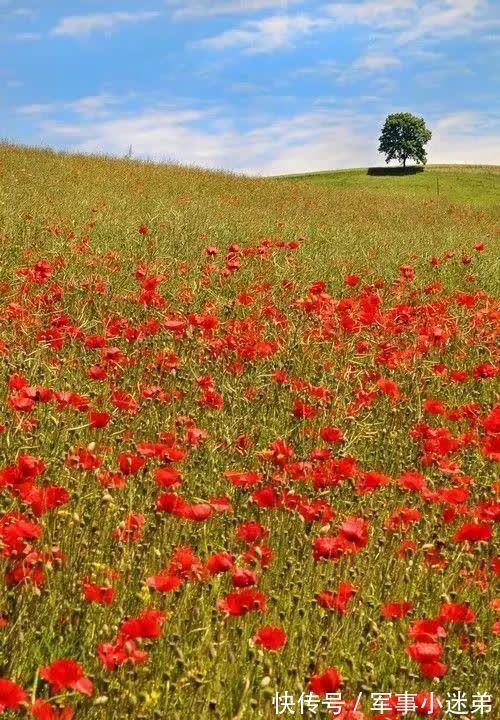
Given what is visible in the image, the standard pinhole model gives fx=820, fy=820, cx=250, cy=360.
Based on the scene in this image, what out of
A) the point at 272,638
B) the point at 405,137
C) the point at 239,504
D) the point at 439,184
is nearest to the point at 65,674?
the point at 272,638

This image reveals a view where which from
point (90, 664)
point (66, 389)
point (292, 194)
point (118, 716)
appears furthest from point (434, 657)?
point (292, 194)

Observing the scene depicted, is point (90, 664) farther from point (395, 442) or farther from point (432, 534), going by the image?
point (395, 442)

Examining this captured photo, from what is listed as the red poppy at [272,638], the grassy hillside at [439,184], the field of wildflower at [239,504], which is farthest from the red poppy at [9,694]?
the grassy hillside at [439,184]

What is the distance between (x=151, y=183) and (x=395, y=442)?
16.5 meters

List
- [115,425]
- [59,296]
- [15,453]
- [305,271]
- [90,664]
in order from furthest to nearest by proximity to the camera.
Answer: [305,271] < [59,296] < [115,425] < [15,453] < [90,664]

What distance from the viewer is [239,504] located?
351cm

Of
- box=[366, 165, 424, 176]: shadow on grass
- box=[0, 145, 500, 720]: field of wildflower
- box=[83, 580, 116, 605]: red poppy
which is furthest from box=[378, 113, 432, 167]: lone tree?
box=[83, 580, 116, 605]: red poppy

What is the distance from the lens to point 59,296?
239 inches

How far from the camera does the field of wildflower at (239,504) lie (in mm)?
2254

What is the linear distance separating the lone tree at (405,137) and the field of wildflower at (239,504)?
64695 mm

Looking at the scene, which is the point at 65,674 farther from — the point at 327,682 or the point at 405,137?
the point at 405,137

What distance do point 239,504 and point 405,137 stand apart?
7105 cm

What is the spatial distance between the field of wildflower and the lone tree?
6470cm

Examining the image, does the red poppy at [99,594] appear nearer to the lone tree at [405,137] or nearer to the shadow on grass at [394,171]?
the shadow on grass at [394,171]
